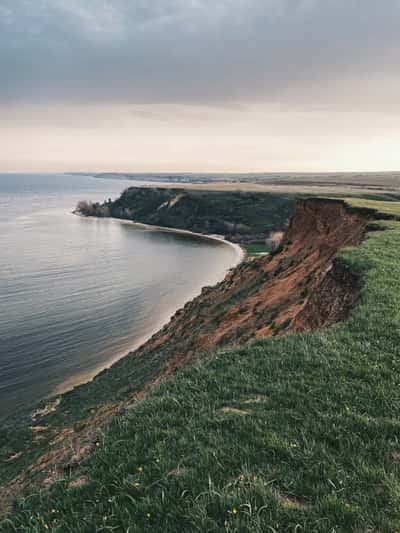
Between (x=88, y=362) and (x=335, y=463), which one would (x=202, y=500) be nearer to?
(x=335, y=463)

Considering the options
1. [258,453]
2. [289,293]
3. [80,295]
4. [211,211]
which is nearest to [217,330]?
[289,293]

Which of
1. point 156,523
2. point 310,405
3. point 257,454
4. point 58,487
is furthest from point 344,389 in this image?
point 58,487

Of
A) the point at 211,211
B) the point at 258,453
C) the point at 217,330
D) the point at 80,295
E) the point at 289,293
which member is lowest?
the point at 80,295

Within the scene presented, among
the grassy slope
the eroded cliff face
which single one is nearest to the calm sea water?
the eroded cliff face

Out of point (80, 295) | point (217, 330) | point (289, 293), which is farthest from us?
point (80, 295)

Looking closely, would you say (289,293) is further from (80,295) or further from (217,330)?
(80,295)

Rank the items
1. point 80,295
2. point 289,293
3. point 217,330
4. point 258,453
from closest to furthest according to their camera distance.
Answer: point 258,453, point 217,330, point 289,293, point 80,295
